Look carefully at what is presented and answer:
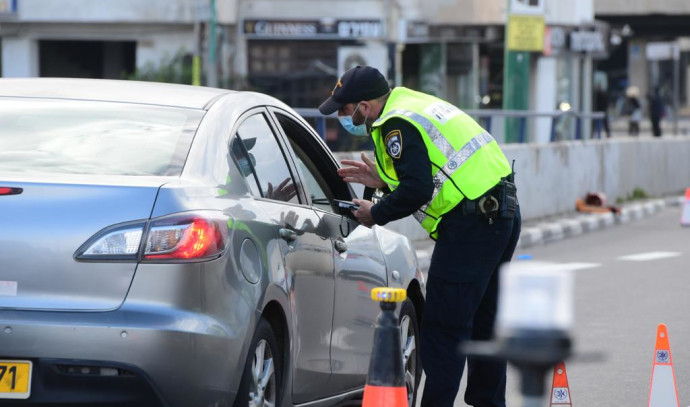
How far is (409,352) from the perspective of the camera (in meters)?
6.85

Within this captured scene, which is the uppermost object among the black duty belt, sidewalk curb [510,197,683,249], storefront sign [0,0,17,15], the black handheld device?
storefront sign [0,0,17,15]

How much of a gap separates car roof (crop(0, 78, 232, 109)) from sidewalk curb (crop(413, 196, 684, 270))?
8943 millimetres

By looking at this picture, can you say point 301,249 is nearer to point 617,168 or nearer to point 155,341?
point 155,341

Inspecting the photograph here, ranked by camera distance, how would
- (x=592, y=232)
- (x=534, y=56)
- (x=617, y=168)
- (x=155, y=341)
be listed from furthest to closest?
(x=534, y=56), (x=617, y=168), (x=592, y=232), (x=155, y=341)

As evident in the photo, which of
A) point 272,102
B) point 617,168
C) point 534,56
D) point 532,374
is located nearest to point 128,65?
point 534,56

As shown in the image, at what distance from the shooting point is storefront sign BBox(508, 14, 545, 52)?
2219 cm

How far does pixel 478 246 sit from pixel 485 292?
406 mm

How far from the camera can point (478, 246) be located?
5938 mm

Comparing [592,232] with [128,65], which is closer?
[592,232]

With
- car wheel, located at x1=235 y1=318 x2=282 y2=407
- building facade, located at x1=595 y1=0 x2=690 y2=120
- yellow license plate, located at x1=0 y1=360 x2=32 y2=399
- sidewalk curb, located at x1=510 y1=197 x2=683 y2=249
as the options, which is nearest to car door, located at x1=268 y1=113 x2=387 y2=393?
car wheel, located at x1=235 y1=318 x2=282 y2=407

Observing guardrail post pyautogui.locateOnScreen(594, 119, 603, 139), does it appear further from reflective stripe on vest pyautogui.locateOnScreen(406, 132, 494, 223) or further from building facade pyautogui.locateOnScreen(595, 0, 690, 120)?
building facade pyautogui.locateOnScreen(595, 0, 690, 120)

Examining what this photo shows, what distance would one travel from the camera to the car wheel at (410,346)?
6734mm

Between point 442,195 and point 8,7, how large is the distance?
31467mm

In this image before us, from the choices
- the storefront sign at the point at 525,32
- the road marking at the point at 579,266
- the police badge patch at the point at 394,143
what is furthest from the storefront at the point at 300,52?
the police badge patch at the point at 394,143
